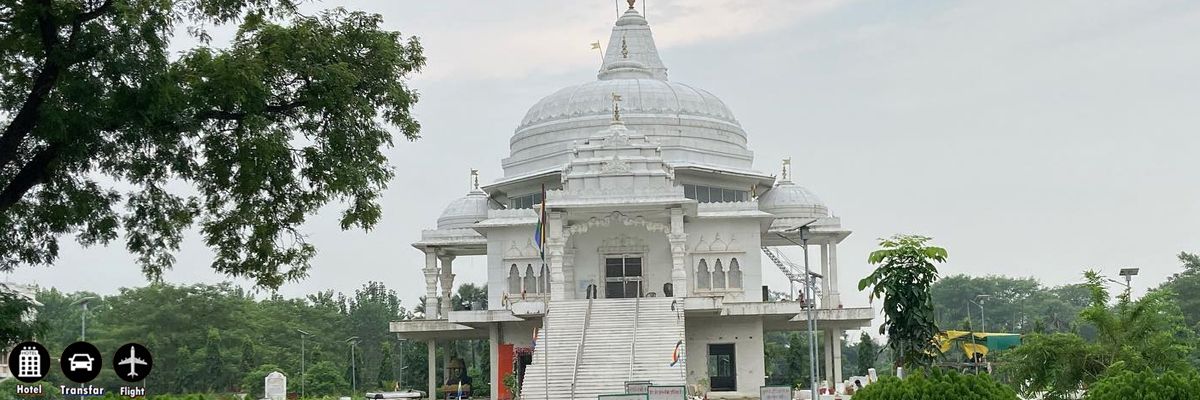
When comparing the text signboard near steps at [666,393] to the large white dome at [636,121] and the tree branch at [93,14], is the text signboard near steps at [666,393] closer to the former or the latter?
the tree branch at [93,14]

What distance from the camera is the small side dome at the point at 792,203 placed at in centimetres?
5584

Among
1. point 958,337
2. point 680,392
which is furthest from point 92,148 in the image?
point 958,337

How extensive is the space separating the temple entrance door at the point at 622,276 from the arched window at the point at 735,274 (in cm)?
291

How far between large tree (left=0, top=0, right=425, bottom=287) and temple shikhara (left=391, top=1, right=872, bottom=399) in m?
19.8

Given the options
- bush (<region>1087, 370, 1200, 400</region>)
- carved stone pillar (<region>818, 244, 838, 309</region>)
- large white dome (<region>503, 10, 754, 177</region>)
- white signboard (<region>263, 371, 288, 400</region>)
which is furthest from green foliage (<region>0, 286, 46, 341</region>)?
carved stone pillar (<region>818, 244, 838, 309</region>)

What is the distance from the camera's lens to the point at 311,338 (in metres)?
80.6

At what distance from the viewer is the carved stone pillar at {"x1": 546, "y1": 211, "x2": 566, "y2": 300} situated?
45.2 m

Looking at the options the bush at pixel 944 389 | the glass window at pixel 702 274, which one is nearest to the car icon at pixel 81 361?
the bush at pixel 944 389

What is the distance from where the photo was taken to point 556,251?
45219 millimetres

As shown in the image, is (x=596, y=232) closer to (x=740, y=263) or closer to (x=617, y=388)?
(x=740, y=263)

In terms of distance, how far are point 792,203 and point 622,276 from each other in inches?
387

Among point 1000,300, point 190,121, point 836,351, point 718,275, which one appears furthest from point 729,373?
point 1000,300

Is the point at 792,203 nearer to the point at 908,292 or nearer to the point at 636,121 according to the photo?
the point at 636,121

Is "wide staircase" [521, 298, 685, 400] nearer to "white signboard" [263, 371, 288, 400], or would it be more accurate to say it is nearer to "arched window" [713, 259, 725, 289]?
"arched window" [713, 259, 725, 289]
